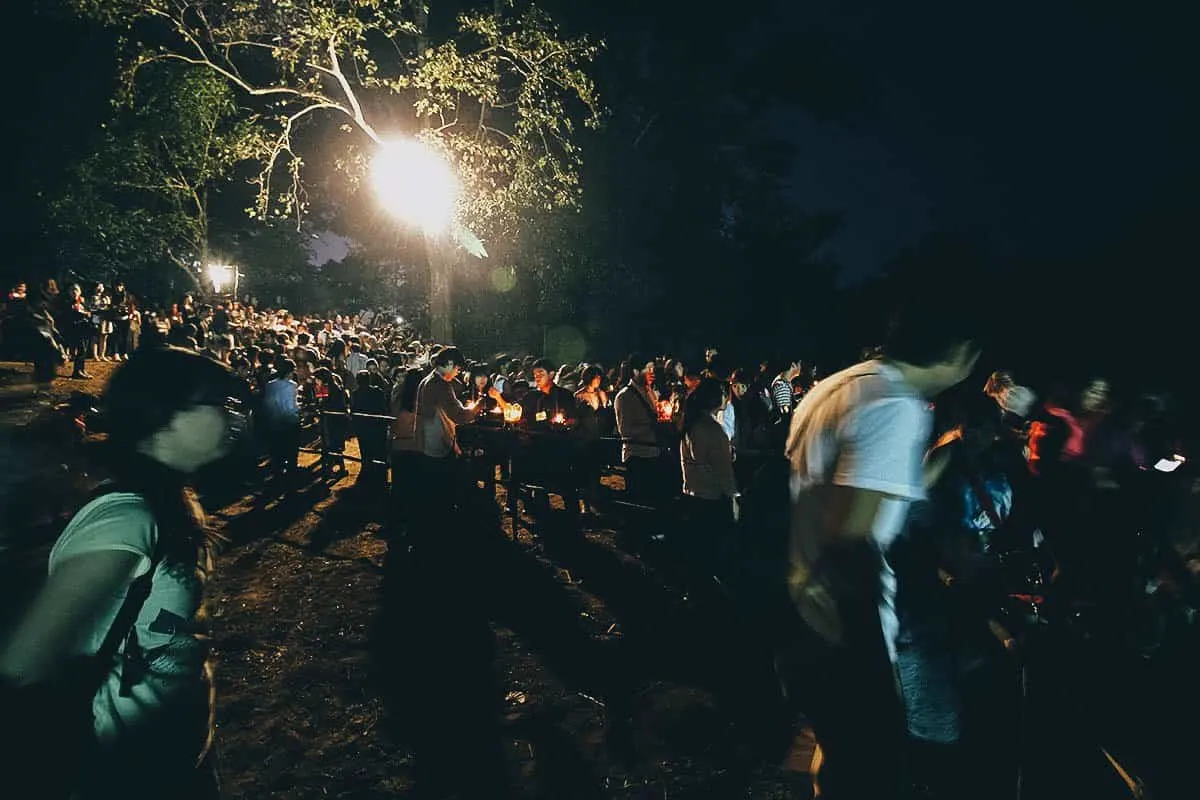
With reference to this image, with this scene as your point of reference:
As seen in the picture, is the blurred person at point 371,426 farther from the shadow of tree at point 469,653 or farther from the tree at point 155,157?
the tree at point 155,157

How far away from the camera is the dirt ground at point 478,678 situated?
12.7 feet

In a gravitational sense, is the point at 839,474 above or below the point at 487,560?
above

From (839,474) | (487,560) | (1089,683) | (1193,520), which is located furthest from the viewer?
(487,560)

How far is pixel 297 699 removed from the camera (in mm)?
4699

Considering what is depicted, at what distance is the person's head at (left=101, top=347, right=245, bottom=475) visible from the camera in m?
1.66

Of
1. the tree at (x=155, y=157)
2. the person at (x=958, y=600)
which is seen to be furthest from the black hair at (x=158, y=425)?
the tree at (x=155, y=157)

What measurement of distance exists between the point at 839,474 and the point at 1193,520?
14.4 ft

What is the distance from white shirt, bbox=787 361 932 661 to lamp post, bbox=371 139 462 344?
548 inches

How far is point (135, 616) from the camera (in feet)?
4.97

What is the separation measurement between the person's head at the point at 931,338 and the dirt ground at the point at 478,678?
7.69ft

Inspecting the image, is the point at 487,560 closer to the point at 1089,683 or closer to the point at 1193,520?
the point at 1089,683

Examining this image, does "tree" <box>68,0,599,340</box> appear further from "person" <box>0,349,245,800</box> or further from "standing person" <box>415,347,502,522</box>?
"person" <box>0,349,245,800</box>

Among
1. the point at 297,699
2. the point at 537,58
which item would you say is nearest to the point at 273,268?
the point at 537,58

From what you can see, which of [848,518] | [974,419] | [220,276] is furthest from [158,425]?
[220,276]
